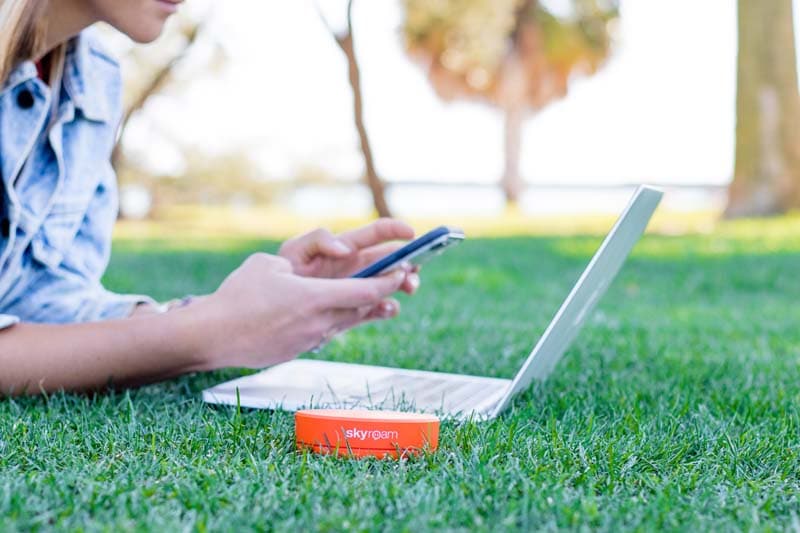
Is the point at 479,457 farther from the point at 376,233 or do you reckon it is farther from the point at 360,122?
the point at 360,122

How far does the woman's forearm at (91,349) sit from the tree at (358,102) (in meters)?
6.79

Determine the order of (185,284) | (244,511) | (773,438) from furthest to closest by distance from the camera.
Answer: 1. (185,284)
2. (773,438)
3. (244,511)

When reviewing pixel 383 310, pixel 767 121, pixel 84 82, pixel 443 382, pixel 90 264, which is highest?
pixel 84 82

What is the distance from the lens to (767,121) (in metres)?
8.26

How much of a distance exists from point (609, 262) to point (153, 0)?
3.09 feet

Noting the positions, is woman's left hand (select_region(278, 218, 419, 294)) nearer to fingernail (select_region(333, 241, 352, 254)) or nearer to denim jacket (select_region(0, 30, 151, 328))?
fingernail (select_region(333, 241, 352, 254))

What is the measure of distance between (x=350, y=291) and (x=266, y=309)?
0.48 feet

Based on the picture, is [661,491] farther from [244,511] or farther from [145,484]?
[145,484]

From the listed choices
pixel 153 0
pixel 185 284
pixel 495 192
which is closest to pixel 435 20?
pixel 495 192

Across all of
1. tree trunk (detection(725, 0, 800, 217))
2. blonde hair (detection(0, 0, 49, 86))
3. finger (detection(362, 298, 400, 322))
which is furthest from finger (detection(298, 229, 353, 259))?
tree trunk (detection(725, 0, 800, 217))

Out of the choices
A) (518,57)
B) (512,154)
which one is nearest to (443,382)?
(512,154)

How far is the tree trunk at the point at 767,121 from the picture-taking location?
8180 mm

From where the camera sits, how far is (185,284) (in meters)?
4.38

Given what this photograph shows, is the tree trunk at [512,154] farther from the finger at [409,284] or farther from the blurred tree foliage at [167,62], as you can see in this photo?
the finger at [409,284]
